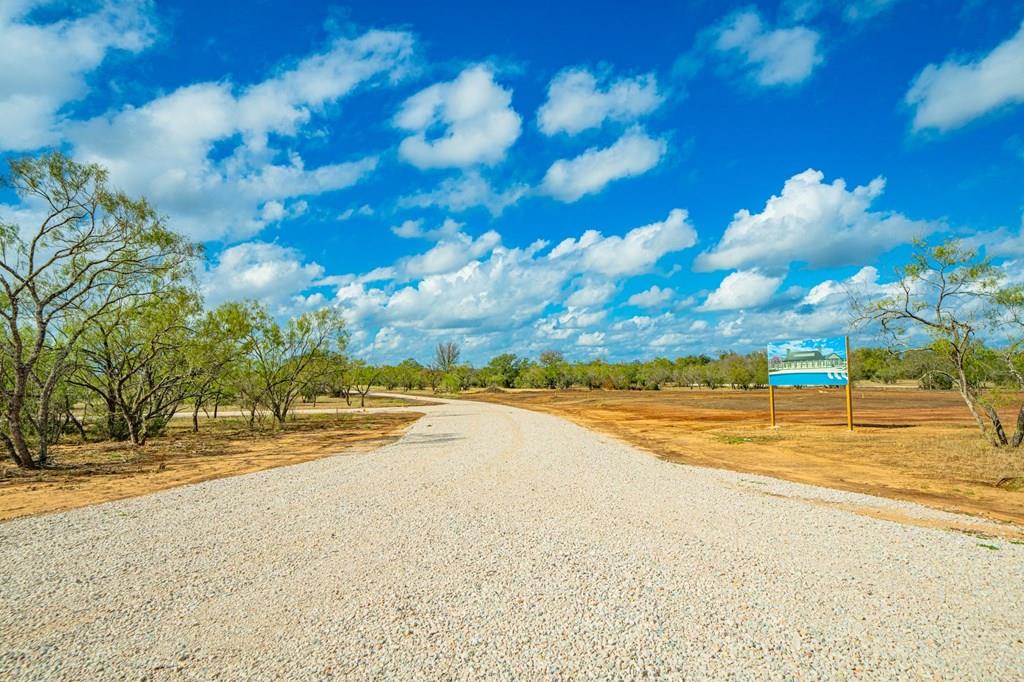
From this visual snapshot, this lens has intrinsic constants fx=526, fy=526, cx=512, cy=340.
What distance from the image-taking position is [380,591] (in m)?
4.93

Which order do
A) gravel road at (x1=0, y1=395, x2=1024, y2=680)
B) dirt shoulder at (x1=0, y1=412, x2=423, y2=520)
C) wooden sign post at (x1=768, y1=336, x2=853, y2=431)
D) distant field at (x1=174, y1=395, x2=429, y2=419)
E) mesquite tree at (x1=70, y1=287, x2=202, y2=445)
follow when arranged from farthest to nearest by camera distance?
distant field at (x1=174, y1=395, x2=429, y2=419) < wooden sign post at (x1=768, y1=336, x2=853, y2=431) < mesquite tree at (x1=70, y1=287, x2=202, y2=445) < dirt shoulder at (x1=0, y1=412, x2=423, y2=520) < gravel road at (x1=0, y1=395, x2=1024, y2=680)

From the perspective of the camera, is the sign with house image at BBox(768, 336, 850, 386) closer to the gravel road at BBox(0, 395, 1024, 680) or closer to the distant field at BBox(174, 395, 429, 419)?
the gravel road at BBox(0, 395, 1024, 680)

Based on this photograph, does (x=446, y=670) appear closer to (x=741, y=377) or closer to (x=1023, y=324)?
(x=1023, y=324)

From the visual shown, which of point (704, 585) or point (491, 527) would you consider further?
point (491, 527)

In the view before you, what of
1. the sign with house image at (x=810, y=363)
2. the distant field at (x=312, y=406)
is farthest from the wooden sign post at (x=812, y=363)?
the distant field at (x=312, y=406)

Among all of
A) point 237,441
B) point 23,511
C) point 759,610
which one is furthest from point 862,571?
point 237,441

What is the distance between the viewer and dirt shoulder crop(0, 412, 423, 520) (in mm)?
10023

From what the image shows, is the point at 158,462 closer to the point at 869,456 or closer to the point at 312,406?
the point at 869,456

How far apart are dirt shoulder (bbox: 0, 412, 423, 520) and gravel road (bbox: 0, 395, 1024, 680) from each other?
6.99ft

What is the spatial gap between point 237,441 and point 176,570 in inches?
698

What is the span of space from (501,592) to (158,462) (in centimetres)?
1415

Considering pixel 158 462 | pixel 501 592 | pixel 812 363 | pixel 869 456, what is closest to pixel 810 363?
pixel 812 363

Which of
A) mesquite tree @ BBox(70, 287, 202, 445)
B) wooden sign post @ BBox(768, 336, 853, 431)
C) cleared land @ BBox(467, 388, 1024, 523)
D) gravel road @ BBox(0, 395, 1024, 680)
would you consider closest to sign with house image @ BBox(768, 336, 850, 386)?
wooden sign post @ BBox(768, 336, 853, 431)

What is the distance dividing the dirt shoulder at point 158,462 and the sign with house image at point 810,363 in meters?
17.0
